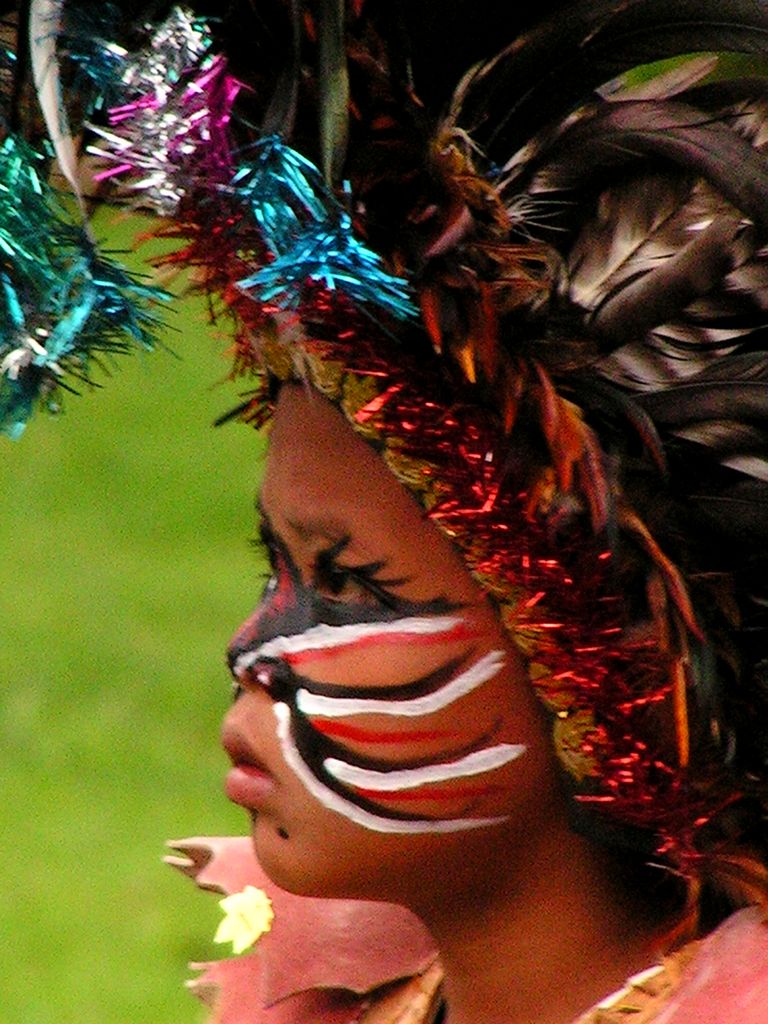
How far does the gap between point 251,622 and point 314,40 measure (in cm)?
59

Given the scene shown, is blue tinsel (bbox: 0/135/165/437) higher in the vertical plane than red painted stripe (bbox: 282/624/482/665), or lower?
higher

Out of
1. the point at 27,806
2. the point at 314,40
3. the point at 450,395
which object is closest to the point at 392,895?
the point at 450,395

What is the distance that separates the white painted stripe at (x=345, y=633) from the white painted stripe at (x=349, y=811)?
55 millimetres

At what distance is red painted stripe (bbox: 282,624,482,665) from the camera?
1.91 m

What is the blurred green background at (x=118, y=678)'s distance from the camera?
429 cm

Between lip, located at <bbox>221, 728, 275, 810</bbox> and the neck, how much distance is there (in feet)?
0.63

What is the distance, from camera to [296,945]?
232 centimetres

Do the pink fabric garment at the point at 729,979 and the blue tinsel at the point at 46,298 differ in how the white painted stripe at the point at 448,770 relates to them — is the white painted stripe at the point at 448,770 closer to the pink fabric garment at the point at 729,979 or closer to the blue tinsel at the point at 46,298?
the pink fabric garment at the point at 729,979

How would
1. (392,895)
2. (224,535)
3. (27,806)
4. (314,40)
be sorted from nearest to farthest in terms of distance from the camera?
(314,40)
(392,895)
(27,806)
(224,535)

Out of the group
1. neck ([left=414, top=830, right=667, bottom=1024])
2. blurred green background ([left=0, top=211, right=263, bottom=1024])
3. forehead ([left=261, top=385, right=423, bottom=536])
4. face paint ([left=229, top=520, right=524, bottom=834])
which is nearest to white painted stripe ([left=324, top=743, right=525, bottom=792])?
face paint ([left=229, top=520, right=524, bottom=834])

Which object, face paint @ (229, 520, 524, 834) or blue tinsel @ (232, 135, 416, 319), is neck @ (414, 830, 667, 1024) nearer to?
face paint @ (229, 520, 524, 834)

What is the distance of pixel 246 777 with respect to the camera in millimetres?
2031

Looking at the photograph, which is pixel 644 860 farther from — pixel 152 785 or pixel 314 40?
pixel 152 785

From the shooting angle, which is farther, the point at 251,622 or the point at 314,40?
the point at 251,622
